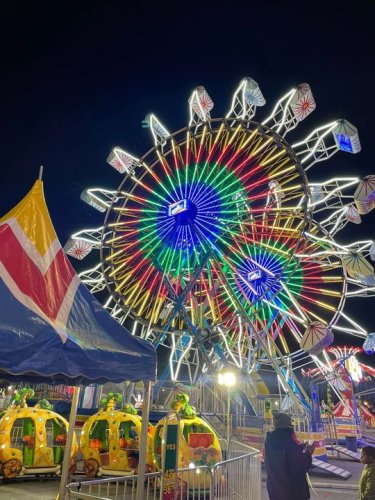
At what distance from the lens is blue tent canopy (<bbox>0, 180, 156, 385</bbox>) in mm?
3787

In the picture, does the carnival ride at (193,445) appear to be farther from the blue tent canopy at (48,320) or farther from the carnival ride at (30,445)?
the blue tent canopy at (48,320)

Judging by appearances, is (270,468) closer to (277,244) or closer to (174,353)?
(277,244)

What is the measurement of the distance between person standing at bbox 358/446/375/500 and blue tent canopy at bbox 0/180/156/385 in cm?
293

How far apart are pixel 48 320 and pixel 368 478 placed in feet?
14.0

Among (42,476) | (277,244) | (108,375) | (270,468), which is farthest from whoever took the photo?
(277,244)

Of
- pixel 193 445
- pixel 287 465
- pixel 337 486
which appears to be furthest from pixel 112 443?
pixel 287 465

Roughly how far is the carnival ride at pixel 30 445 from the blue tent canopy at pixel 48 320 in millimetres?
4830

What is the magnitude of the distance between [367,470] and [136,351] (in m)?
3.24

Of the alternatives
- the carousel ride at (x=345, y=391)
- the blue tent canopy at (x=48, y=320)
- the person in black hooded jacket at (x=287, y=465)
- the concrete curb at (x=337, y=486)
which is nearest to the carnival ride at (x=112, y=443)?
the concrete curb at (x=337, y=486)

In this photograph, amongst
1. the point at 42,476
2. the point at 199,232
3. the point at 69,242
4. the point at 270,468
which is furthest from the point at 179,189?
the point at 270,468

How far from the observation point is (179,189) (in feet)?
53.7

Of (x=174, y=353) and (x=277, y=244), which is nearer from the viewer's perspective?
(x=277, y=244)

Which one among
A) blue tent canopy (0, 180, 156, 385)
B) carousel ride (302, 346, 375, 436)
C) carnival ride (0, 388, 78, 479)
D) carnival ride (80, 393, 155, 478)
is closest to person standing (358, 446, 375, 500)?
blue tent canopy (0, 180, 156, 385)

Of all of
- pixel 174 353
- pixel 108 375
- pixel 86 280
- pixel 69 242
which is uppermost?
pixel 69 242
